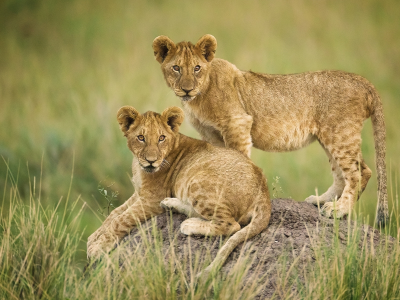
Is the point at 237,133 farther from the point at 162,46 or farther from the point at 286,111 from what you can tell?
the point at 162,46

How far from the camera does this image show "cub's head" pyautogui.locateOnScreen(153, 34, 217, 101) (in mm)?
6043

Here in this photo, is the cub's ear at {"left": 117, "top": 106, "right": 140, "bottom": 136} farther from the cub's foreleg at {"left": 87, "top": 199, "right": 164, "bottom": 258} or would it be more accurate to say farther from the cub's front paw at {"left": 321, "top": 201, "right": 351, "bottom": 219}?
the cub's front paw at {"left": 321, "top": 201, "right": 351, "bottom": 219}

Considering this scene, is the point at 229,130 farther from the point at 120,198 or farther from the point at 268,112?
the point at 120,198

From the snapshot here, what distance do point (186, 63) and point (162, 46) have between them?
352 mm

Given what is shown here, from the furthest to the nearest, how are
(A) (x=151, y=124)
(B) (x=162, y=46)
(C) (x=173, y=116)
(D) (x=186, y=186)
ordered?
(B) (x=162, y=46) → (C) (x=173, y=116) → (A) (x=151, y=124) → (D) (x=186, y=186)

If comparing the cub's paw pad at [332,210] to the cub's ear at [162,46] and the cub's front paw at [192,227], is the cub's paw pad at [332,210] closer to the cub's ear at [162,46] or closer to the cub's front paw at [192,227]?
the cub's front paw at [192,227]

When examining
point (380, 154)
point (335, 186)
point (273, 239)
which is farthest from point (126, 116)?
point (380, 154)

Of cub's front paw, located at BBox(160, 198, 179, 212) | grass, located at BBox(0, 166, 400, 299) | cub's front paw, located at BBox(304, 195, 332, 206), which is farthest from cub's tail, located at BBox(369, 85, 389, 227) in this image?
cub's front paw, located at BBox(160, 198, 179, 212)

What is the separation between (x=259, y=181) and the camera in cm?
548

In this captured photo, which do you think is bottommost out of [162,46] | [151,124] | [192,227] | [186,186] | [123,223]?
[123,223]

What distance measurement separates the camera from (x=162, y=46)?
6258mm

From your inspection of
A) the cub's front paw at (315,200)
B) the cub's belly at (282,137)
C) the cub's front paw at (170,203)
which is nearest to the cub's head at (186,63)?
the cub's belly at (282,137)

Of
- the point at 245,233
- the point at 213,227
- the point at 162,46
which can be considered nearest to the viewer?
the point at 245,233

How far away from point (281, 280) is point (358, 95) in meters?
2.76
